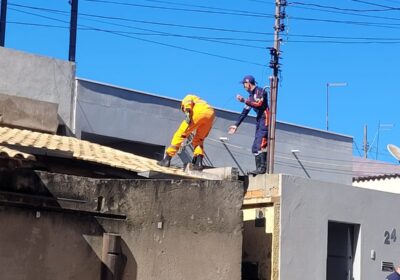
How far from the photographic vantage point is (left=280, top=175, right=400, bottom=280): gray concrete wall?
37.1 ft

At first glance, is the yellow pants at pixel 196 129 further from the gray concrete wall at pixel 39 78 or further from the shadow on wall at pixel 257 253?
the gray concrete wall at pixel 39 78

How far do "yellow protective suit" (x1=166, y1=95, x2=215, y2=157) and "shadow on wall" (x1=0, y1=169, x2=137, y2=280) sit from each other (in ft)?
9.10

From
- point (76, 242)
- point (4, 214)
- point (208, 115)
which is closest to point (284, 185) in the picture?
point (208, 115)

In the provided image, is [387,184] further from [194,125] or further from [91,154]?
[91,154]

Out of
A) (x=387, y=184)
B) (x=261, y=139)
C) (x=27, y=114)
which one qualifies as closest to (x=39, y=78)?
(x=27, y=114)

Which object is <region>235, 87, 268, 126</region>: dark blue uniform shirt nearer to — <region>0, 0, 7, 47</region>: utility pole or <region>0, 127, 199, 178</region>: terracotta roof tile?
<region>0, 127, 199, 178</region>: terracotta roof tile

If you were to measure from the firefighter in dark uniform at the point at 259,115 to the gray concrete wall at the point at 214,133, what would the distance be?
18.5 ft

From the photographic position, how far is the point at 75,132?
16.7 meters

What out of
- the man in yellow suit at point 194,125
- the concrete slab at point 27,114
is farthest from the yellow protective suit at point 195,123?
the concrete slab at point 27,114

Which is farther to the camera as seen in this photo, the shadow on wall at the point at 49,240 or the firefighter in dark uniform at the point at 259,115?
the firefighter in dark uniform at the point at 259,115

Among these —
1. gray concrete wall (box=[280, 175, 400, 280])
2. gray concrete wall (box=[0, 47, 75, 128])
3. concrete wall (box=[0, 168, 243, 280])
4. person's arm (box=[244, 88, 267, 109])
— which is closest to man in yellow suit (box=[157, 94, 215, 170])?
person's arm (box=[244, 88, 267, 109])

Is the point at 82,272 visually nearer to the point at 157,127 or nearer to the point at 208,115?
the point at 208,115

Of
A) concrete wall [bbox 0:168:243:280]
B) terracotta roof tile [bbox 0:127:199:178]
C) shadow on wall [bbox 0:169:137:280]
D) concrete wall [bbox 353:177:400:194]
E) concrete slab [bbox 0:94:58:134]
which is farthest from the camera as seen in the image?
concrete wall [bbox 353:177:400:194]

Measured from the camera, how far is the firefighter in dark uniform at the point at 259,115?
12.1m
